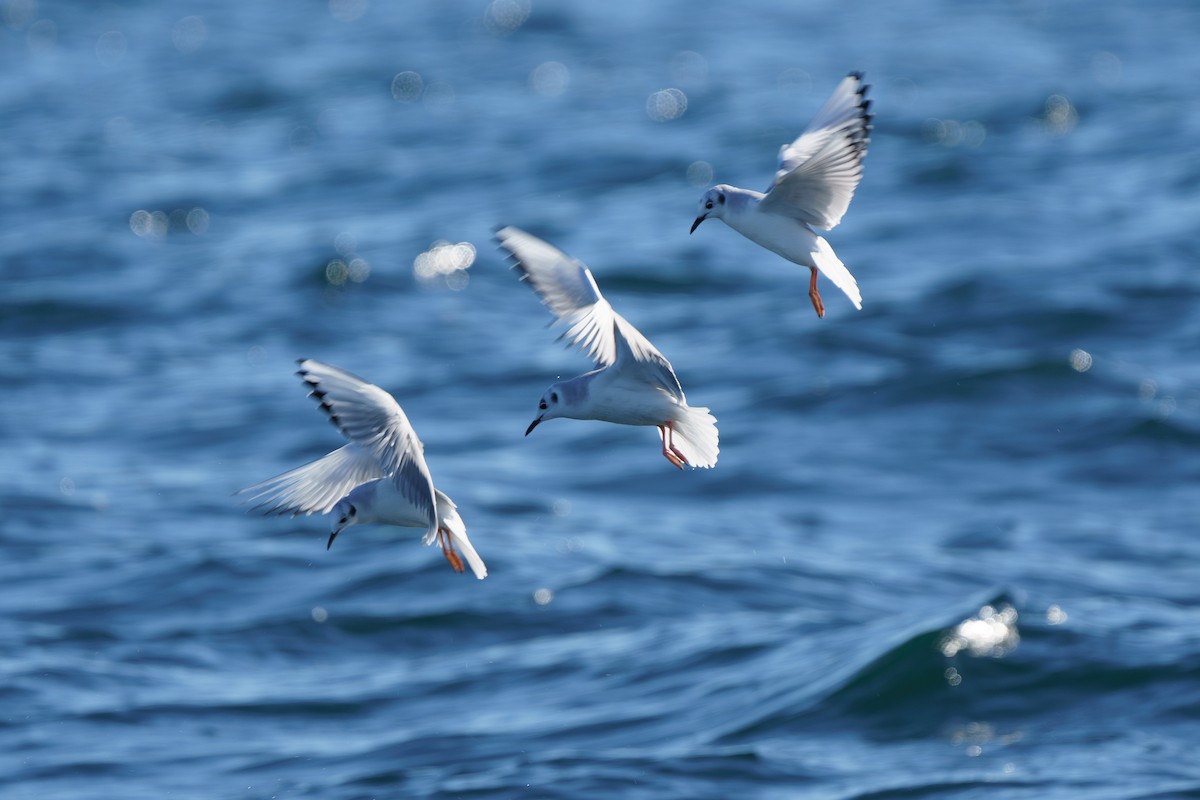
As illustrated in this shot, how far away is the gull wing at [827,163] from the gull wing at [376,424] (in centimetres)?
158

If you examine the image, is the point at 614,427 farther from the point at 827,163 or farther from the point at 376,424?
the point at 376,424

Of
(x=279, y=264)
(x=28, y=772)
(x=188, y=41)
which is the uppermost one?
(x=188, y=41)

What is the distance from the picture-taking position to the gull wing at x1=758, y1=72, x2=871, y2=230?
22.0 ft

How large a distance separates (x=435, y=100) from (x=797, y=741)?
25136 millimetres

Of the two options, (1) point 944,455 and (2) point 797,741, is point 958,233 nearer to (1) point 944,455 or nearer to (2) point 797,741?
(1) point 944,455

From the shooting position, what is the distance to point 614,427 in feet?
76.1

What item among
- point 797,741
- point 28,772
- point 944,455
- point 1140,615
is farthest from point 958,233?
point 28,772

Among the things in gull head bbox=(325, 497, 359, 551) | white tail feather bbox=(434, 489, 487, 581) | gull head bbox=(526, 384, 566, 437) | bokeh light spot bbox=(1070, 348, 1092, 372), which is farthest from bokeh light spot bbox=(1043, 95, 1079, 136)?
gull head bbox=(325, 497, 359, 551)

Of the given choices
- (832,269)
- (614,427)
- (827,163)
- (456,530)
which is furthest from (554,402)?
(614,427)

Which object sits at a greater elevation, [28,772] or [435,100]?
[435,100]

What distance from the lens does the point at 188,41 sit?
42.5m

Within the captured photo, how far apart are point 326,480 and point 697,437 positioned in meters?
1.43

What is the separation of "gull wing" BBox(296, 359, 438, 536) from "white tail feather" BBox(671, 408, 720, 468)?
1140 mm

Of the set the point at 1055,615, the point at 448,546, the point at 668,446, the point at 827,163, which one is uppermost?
the point at 827,163
